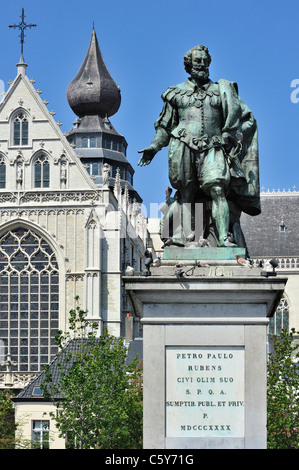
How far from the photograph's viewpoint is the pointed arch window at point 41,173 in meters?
72.7

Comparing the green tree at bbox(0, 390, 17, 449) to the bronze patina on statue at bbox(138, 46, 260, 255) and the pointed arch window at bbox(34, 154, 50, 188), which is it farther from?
the bronze patina on statue at bbox(138, 46, 260, 255)

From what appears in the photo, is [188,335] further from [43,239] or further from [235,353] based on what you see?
[43,239]

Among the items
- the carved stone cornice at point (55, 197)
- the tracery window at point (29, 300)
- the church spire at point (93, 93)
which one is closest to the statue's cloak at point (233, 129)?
the tracery window at point (29, 300)

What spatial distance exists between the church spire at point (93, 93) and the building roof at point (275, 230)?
1512cm

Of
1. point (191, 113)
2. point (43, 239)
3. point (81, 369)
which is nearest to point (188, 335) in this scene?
point (191, 113)

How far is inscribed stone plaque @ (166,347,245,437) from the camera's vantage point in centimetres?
1595

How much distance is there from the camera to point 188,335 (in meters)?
16.2

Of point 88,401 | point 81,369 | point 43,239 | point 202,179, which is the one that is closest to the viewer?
point 202,179

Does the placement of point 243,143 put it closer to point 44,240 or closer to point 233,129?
point 233,129

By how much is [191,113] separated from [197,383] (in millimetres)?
3845

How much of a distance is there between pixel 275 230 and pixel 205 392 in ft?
278

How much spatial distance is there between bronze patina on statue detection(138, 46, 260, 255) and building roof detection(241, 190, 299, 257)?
81200 millimetres

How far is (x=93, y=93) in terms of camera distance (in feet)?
306

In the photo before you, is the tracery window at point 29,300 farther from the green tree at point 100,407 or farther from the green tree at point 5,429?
the green tree at point 100,407
